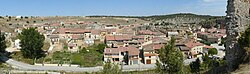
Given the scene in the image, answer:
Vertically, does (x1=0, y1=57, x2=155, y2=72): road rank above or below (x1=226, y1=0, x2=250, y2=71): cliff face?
below

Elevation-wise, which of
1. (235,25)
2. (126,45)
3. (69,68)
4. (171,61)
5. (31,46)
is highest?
(235,25)

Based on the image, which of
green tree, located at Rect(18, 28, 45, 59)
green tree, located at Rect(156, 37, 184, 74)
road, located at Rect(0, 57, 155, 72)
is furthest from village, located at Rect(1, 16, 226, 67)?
green tree, located at Rect(156, 37, 184, 74)

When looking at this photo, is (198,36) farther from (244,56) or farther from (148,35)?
(244,56)

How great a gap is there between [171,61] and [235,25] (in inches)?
192

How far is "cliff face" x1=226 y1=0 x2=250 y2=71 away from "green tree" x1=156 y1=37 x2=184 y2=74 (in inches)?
131

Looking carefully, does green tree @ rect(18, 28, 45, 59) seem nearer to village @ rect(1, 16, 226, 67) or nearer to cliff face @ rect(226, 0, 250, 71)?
village @ rect(1, 16, 226, 67)

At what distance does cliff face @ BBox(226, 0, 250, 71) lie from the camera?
1842 cm

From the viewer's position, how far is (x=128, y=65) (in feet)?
196

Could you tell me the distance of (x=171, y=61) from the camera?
72.5 ft

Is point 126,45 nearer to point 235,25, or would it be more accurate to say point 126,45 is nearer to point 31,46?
point 31,46

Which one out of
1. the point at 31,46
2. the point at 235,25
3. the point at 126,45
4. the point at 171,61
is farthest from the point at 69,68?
the point at 235,25

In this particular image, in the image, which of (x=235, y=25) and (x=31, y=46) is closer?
(x=235, y=25)

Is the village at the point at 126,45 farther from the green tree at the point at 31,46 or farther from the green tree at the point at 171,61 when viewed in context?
the green tree at the point at 171,61

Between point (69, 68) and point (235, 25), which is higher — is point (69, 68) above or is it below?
below
